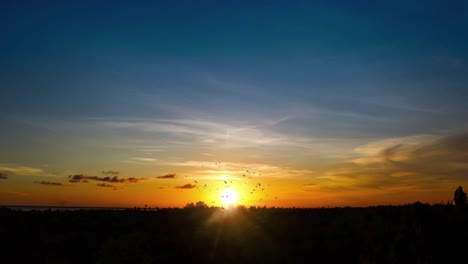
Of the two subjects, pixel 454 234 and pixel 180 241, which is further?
pixel 180 241

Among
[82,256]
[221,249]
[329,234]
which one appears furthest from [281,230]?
[82,256]

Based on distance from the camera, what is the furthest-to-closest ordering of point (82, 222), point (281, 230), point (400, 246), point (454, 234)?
1. point (82, 222)
2. point (281, 230)
3. point (454, 234)
4. point (400, 246)

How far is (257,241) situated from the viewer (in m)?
30.4

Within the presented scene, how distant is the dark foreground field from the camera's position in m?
25.6

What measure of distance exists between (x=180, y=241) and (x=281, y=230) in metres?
8.98

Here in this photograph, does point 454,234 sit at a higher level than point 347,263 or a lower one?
higher

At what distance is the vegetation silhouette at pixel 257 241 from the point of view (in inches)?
1008

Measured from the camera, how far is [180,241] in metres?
30.5

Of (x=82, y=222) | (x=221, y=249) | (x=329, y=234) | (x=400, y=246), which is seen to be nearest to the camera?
(x=400, y=246)

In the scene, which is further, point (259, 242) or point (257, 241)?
point (257, 241)

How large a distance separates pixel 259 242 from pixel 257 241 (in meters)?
0.26

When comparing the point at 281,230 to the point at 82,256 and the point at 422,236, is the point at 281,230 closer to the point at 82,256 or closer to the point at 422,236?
the point at 422,236

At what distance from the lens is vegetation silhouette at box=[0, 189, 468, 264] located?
25609mm

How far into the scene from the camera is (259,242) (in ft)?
98.8
